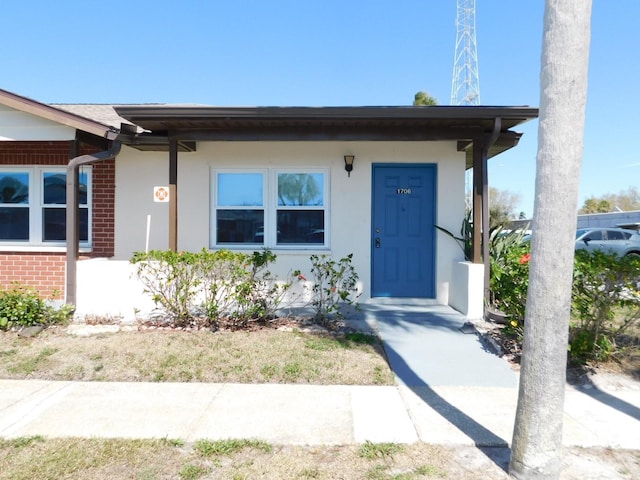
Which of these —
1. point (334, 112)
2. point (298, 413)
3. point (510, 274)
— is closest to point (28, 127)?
point (334, 112)

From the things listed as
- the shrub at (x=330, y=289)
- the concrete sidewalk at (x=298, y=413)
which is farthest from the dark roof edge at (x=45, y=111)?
the shrub at (x=330, y=289)

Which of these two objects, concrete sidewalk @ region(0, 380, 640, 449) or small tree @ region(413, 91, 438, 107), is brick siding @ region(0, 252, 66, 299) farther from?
small tree @ region(413, 91, 438, 107)

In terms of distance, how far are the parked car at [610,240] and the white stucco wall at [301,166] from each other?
39.0ft

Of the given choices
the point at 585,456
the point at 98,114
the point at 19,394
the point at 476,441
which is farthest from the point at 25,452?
the point at 98,114

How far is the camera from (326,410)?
12.8 ft

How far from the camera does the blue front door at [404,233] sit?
309 inches

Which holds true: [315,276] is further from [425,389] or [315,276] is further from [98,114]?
[98,114]

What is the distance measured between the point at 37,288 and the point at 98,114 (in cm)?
357

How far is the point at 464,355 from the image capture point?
17.5 ft

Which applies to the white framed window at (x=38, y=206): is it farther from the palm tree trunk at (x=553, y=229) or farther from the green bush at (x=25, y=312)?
the palm tree trunk at (x=553, y=229)

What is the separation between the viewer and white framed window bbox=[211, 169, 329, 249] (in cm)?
795

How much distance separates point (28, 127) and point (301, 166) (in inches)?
174

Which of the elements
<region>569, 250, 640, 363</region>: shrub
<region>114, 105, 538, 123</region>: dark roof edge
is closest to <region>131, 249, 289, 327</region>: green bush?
<region>114, 105, 538, 123</region>: dark roof edge

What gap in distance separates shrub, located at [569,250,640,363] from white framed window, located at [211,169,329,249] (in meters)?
4.13
